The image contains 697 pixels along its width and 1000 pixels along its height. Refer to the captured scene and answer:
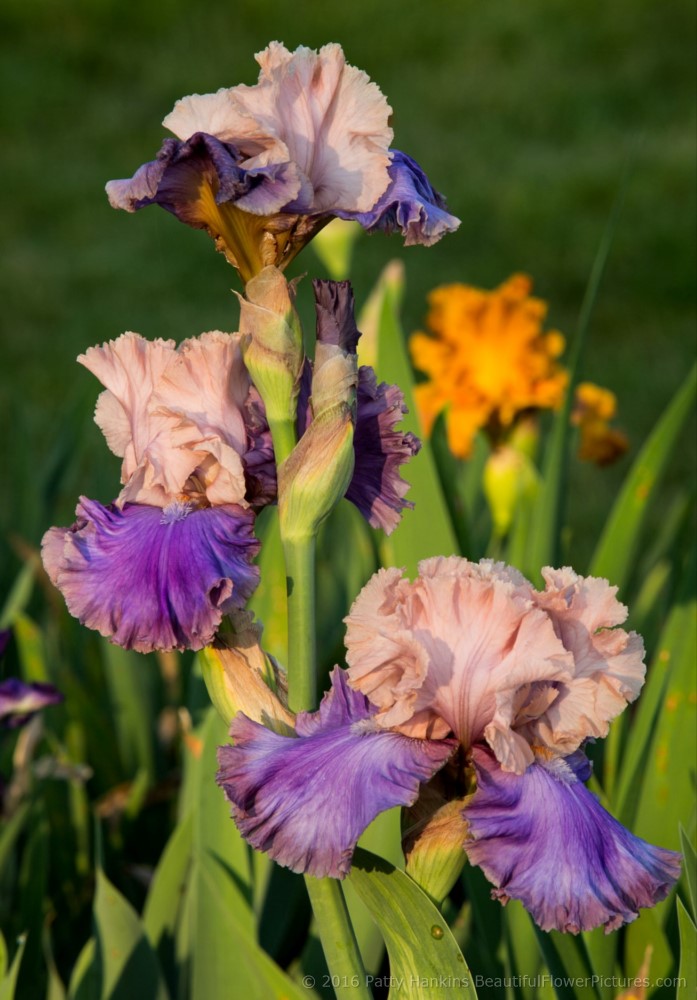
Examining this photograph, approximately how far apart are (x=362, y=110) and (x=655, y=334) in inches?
127

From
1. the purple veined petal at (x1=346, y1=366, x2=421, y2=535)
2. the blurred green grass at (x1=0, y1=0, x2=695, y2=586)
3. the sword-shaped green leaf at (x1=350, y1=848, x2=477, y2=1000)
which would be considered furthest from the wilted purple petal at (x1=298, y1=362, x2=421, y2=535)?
the blurred green grass at (x1=0, y1=0, x2=695, y2=586)

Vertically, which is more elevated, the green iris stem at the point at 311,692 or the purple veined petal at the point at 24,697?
the purple veined petal at the point at 24,697

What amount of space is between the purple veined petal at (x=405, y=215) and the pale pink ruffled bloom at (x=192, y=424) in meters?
0.11

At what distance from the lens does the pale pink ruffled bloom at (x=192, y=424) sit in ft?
2.26

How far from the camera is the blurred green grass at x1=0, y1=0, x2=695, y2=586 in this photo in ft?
12.4

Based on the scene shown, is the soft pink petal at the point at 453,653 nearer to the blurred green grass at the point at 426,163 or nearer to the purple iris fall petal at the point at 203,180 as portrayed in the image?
A: the purple iris fall petal at the point at 203,180

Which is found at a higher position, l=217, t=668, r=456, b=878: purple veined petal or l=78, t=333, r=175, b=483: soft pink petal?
l=78, t=333, r=175, b=483: soft pink petal

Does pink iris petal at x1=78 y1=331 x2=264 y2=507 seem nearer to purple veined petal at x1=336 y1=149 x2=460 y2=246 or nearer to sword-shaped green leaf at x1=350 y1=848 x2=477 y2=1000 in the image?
purple veined petal at x1=336 y1=149 x2=460 y2=246

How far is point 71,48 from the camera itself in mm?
5770

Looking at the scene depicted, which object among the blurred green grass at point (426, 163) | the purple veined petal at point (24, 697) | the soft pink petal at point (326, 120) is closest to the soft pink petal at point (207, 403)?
the soft pink petal at point (326, 120)

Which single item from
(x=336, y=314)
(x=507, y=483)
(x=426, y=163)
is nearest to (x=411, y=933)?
(x=336, y=314)

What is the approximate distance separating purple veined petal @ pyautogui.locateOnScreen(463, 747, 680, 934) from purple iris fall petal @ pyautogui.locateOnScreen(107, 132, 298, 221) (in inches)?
13.1

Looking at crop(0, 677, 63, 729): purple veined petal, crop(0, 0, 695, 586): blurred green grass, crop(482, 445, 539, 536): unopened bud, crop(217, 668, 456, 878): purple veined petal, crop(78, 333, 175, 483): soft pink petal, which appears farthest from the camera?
crop(0, 0, 695, 586): blurred green grass

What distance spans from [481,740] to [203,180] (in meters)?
0.35
